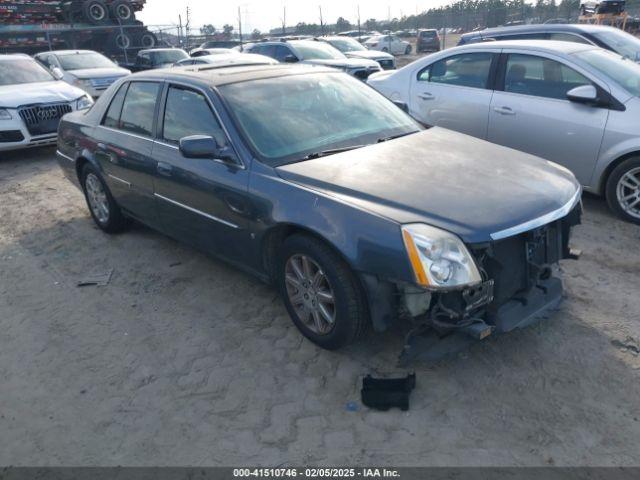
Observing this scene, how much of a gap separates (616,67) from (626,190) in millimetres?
1363

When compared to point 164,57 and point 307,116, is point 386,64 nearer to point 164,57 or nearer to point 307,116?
point 164,57

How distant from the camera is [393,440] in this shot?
107 inches

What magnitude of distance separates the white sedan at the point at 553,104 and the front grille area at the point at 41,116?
5892mm

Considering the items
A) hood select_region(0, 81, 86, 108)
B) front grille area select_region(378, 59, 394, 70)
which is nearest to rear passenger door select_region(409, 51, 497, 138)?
hood select_region(0, 81, 86, 108)

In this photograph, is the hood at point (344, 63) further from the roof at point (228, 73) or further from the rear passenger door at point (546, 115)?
the roof at point (228, 73)

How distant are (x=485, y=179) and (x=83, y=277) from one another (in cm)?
342

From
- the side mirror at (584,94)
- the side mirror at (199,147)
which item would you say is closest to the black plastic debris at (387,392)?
the side mirror at (199,147)

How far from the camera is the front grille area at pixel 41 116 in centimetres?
857

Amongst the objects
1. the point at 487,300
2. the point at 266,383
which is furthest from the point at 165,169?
the point at 487,300

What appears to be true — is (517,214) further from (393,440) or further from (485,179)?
(393,440)

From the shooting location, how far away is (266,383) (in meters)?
3.19

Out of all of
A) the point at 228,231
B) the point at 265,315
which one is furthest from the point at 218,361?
the point at 228,231

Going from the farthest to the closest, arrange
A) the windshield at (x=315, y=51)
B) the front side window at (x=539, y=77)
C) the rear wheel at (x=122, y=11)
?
the rear wheel at (x=122, y=11) → the windshield at (x=315, y=51) → the front side window at (x=539, y=77)

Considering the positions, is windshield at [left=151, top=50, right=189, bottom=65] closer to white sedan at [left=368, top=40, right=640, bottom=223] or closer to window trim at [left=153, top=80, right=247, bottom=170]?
white sedan at [left=368, top=40, right=640, bottom=223]
